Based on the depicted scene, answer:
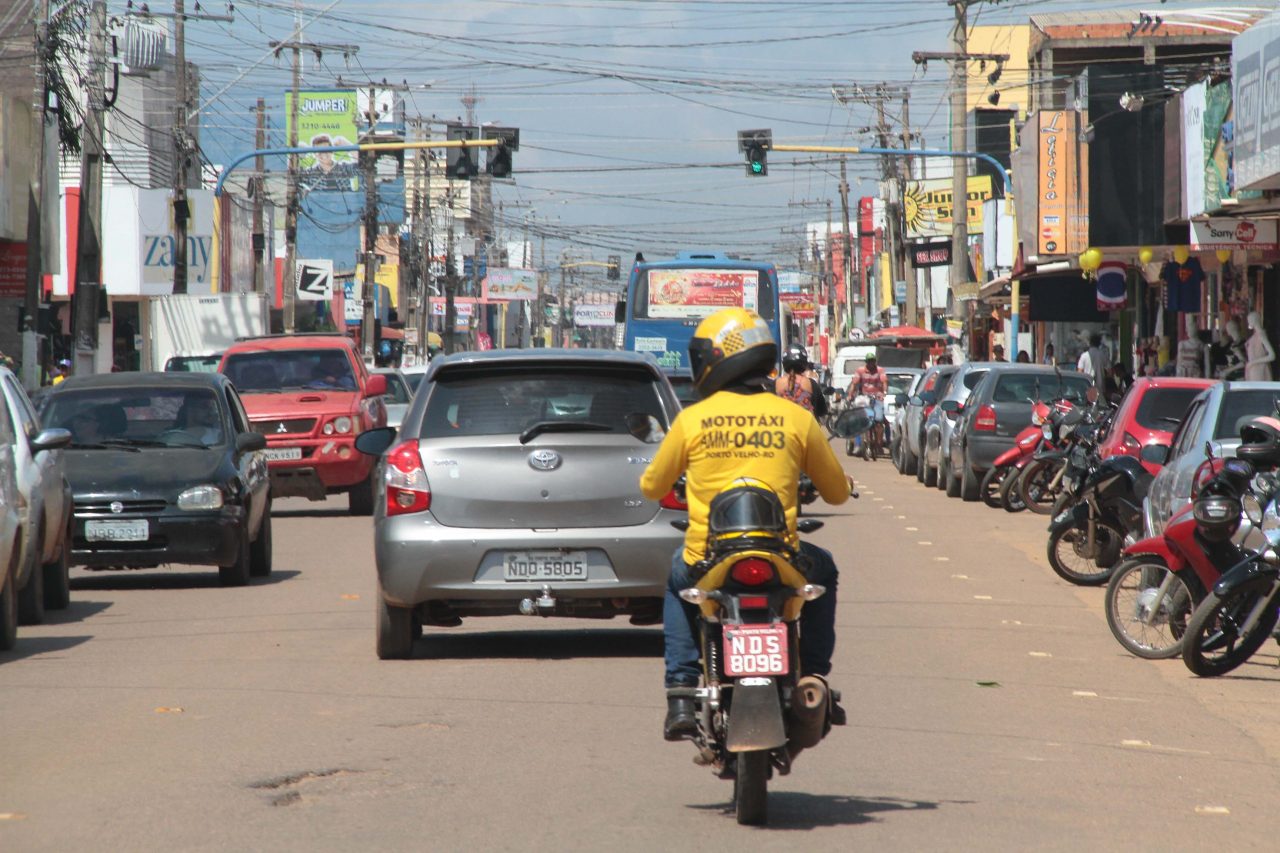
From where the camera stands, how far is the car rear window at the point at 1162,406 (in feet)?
59.9

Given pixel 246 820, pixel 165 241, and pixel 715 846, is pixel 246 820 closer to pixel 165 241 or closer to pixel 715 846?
pixel 715 846

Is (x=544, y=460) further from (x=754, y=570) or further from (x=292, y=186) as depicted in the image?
(x=292, y=186)

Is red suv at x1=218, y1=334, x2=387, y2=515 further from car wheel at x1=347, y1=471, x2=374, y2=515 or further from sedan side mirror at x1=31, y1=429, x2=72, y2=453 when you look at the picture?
sedan side mirror at x1=31, y1=429, x2=72, y2=453

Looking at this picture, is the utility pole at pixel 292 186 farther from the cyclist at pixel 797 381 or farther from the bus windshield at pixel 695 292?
the cyclist at pixel 797 381

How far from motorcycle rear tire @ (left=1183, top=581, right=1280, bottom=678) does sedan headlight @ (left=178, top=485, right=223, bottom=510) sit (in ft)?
24.7

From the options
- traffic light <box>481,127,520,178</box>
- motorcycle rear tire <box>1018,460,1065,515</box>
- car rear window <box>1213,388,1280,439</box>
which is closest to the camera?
car rear window <box>1213,388,1280,439</box>

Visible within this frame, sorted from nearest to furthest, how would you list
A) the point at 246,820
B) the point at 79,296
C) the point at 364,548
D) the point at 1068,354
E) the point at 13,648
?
1. the point at 246,820
2. the point at 13,648
3. the point at 364,548
4. the point at 79,296
5. the point at 1068,354

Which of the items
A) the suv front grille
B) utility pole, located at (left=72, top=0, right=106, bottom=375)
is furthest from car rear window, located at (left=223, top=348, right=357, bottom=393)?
utility pole, located at (left=72, top=0, right=106, bottom=375)

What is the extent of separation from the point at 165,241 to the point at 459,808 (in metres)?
44.4

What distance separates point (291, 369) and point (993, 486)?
8.54 metres

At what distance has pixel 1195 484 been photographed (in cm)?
1195

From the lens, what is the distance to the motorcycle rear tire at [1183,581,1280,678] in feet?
34.7

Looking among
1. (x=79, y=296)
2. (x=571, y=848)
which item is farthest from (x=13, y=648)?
(x=79, y=296)

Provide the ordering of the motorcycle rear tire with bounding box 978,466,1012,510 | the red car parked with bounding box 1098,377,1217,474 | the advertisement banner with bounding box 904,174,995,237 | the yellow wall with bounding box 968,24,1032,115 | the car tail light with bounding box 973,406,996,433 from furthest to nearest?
the yellow wall with bounding box 968,24,1032,115
the advertisement banner with bounding box 904,174,995,237
the car tail light with bounding box 973,406,996,433
the motorcycle rear tire with bounding box 978,466,1012,510
the red car parked with bounding box 1098,377,1217,474
